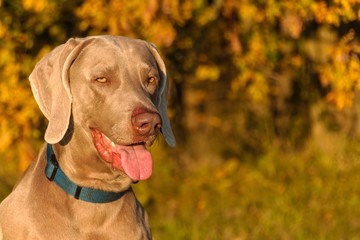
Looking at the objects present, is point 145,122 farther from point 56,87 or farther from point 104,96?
point 56,87

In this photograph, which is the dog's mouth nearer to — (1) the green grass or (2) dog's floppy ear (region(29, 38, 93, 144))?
(2) dog's floppy ear (region(29, 38, 93, 144))

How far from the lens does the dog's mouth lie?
4.84 meters

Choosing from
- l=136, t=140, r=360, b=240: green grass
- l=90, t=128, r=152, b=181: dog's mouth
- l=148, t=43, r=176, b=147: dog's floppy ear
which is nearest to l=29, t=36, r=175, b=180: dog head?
l=90, t=128, r=152, b=181: dog's mouth

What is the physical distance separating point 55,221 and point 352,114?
5.79 meters

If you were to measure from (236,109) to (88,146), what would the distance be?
6.47m

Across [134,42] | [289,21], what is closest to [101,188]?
[134,42]

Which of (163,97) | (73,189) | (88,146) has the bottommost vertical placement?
(73,189)

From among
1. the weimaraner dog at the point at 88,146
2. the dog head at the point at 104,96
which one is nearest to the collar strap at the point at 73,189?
the weimaraner dog at the point at 88,146

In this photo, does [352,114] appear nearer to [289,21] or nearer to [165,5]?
[289,21]

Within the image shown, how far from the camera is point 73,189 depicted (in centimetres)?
499

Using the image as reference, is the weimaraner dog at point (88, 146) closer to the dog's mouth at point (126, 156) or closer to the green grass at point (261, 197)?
the dog's mouth at point (126, 156)

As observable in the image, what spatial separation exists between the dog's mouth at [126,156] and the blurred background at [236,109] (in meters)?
2.23

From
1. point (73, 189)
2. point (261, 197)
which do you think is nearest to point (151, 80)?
point (73, 189)

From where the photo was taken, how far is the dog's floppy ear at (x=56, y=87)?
490 centimetres
